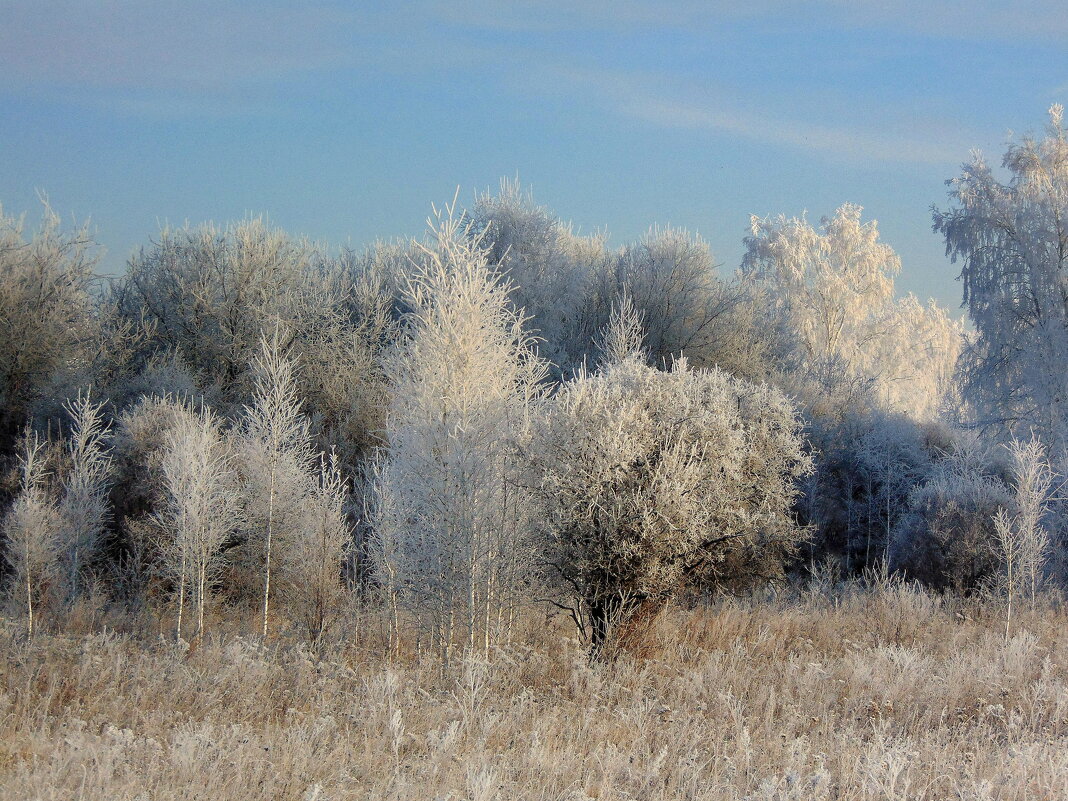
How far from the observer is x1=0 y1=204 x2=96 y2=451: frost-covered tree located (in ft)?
68.2

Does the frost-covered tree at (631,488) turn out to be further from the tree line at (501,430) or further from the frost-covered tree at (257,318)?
the frost-covered tree at (257,318)

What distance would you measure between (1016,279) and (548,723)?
18813 mm

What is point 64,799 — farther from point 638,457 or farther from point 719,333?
point 719,333

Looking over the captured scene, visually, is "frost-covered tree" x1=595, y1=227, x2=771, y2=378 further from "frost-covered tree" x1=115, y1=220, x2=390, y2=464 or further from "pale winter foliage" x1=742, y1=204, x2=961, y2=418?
"pale winter foliage" x1=742, y1=204, x2=961, y2=418

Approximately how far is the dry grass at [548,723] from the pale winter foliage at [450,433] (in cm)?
70

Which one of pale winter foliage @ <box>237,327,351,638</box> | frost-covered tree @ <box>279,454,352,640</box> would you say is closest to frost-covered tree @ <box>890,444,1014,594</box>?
frost-covered tree @ <box>279,454,352,640</box>

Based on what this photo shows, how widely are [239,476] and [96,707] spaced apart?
1075cm

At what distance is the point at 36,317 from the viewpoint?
2125cm

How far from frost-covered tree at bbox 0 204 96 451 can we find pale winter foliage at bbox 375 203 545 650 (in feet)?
55.9

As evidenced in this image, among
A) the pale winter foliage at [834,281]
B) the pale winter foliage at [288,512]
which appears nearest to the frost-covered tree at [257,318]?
the pale winter foliage at [288,512]

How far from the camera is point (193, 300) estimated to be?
75.7 feet

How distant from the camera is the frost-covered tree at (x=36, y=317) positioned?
68.2 ft

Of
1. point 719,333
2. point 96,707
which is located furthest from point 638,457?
point 719,333

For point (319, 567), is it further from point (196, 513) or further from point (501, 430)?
point (501, 430)
